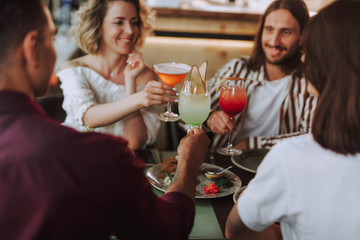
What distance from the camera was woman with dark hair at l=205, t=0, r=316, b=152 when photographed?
8.42 ft

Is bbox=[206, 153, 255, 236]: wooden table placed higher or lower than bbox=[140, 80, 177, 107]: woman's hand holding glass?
lower

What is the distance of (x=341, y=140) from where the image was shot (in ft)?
3.30

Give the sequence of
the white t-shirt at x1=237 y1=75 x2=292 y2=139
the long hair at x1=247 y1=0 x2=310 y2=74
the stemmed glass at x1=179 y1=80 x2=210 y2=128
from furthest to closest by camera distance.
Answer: the white t-shirt at x1=237 y1=75 x2=292 y2=139
the long hair at x1=247 y1=0 x2=310 y2=74
the stemmed glass at x1=179 y1=80 x2=210 y2=128

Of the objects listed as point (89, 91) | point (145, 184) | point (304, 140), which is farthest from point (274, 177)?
point (89, 91)

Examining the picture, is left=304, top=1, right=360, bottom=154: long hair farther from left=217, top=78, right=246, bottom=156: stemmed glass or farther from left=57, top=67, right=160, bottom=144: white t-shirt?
left=57, top=67, right=160, bottom=144: white t-shirt

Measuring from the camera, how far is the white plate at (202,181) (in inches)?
58.6

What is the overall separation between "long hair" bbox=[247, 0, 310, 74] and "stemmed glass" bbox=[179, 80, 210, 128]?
1176 mm

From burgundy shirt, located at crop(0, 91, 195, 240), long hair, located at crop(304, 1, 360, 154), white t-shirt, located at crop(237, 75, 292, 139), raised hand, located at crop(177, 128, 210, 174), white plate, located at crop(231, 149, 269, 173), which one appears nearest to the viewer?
burgundy shirt, located at crop(0, 91, 195, 240)

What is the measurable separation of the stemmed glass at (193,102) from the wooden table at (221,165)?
0.90 ft

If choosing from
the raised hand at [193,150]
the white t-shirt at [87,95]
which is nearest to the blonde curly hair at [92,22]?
the white t-shirt at [87,95]

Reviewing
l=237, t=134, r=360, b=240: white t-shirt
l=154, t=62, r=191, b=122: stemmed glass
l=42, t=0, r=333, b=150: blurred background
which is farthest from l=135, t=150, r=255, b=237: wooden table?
l=42, t=0, r=333, b=150: blurred background

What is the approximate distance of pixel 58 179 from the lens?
2.48ft

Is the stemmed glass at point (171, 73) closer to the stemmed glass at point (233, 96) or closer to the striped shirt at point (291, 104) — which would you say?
the stemmed glass at point (233, 96)

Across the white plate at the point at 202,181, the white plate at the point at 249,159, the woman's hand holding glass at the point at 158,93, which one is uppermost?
the woman's hand holding glass at the point at 158,93
